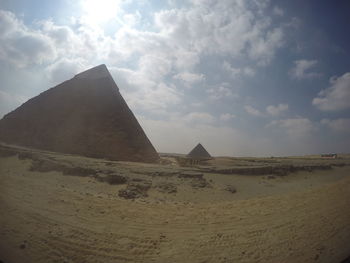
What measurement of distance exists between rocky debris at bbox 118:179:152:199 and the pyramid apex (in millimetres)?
20816

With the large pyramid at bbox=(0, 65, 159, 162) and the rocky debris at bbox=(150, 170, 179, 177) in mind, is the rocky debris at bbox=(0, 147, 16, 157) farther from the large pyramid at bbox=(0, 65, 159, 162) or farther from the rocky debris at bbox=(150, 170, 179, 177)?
the rocky debris at bbox=(150, 170, 179, 177)

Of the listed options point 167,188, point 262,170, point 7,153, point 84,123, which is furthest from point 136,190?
point 84,123

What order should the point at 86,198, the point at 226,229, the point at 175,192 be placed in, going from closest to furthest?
the point at 226,229 → the point at 86,198 → the point at 175,192

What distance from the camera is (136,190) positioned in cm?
829

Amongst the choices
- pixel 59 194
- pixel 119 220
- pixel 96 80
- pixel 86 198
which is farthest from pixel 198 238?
pixel 96 80

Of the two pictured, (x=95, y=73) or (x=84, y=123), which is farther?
(x=95, y=73)

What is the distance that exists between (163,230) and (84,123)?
20509mm

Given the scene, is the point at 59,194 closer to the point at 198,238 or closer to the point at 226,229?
the point at 198,238

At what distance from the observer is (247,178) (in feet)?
49.8

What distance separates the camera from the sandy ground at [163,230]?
3475mm

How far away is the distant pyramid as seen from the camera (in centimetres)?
2766

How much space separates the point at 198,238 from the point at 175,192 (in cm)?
480

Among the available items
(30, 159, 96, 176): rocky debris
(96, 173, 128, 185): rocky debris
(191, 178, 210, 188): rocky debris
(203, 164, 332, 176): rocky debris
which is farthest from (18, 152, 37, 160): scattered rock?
(203, 164, 332, 176): rocky debris

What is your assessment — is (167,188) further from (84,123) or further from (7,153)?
(84,123)
